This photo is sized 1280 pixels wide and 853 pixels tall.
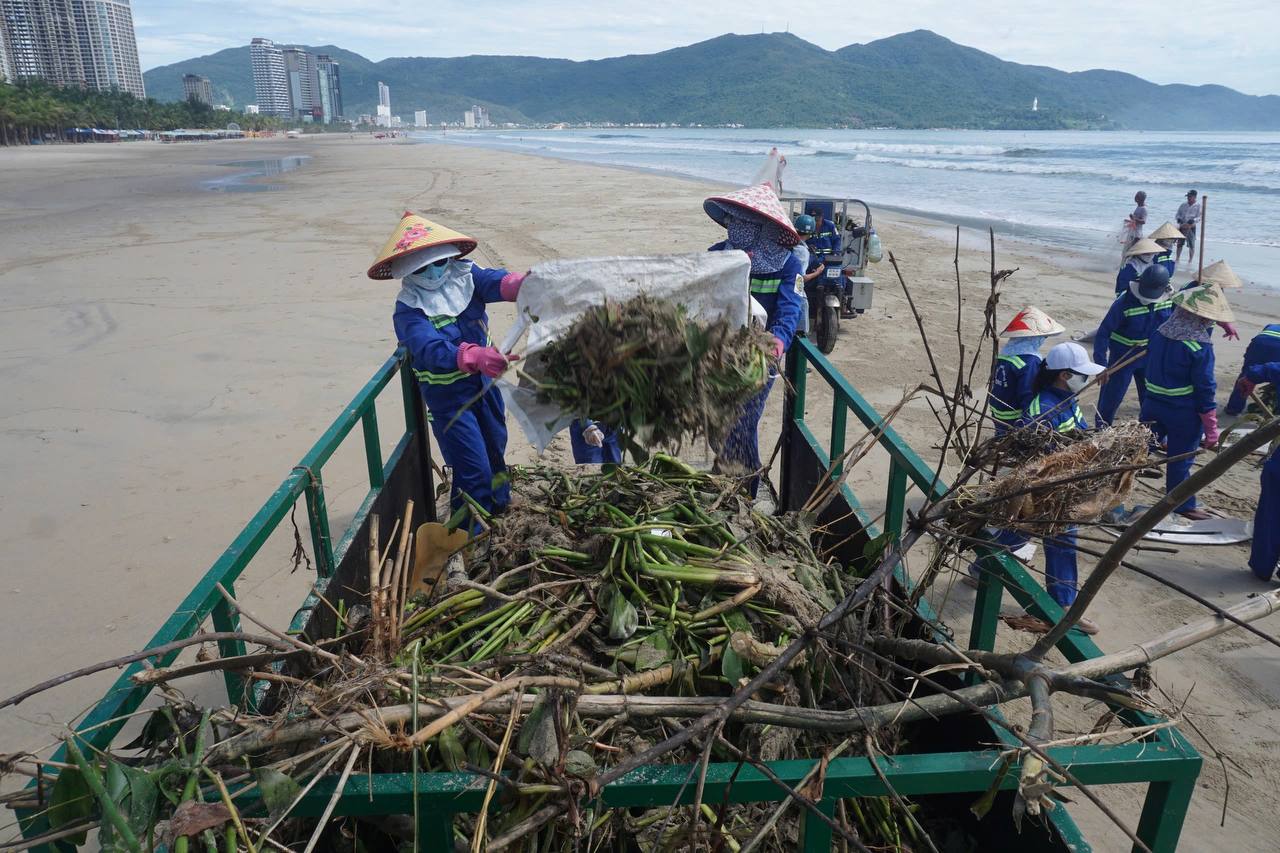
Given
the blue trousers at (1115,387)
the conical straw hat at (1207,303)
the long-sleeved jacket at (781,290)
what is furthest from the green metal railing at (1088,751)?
the blue trousers at (1115,387)

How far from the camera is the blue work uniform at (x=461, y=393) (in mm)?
3527

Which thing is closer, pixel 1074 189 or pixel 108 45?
pixel 1074 189

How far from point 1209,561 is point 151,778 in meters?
5.47

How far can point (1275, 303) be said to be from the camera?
1105 centimetres

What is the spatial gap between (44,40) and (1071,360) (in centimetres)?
14903

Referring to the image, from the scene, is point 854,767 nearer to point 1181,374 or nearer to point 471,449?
point 471,449

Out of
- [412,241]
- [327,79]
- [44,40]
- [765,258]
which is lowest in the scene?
[765,258]

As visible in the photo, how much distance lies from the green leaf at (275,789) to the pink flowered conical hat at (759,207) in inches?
129

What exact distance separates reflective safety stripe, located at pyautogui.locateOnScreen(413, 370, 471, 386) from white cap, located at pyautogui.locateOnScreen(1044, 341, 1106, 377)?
2.98m

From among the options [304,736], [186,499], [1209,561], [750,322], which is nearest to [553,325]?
[750,322]

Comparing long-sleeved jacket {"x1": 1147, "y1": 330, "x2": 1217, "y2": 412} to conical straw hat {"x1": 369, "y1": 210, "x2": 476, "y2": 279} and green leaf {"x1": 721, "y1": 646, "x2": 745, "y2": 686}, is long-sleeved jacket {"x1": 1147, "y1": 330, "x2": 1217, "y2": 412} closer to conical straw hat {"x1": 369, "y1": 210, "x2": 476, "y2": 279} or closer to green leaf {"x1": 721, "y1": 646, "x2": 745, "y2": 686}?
conical straw hat {"x1": 369, "y1": 210, "x2": 476, "y2": 279}

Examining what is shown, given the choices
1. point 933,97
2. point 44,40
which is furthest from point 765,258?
point 933,97

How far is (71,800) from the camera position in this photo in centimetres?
118

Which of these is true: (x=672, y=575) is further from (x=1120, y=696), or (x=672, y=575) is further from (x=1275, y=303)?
(x=1275, y=303)
